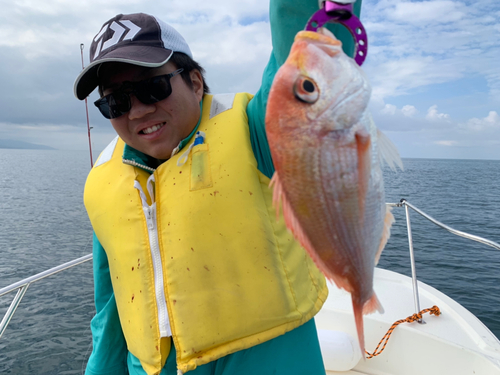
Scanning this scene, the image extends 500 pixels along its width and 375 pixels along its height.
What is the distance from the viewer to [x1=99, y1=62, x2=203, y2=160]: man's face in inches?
67.6

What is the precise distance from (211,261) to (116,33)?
1.27 metres

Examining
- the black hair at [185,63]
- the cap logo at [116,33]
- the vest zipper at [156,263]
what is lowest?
the vest zipper at [156,263]

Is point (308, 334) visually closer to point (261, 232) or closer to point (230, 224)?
point (261, 232)

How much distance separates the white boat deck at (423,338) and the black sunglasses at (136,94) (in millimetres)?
3470

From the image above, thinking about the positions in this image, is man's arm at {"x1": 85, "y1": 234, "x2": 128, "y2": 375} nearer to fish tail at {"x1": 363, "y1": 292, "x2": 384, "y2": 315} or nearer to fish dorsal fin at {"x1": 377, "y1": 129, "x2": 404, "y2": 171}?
fish tail at {"x1": 363, "y1": 292, "x2": 384, "y2": 315}

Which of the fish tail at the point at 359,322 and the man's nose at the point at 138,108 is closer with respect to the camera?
the fish tail at the point at 359,322

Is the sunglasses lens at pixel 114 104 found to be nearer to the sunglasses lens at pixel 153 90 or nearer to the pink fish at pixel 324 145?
the sunglasses lens at pixel 153 90

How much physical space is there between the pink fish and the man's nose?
0.89m

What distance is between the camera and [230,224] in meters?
1.68

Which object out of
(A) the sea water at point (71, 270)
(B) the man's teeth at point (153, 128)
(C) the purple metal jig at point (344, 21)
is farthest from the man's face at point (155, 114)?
(A) the sea water at point (71, 270)

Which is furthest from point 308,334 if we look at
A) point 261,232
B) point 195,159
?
point 195,159

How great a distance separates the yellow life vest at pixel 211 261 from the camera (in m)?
1.67

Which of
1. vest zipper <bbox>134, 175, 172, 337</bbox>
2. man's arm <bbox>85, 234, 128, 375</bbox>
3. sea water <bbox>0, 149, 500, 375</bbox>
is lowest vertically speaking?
sea water <bbox>0, 149, 500, 375</bbox>

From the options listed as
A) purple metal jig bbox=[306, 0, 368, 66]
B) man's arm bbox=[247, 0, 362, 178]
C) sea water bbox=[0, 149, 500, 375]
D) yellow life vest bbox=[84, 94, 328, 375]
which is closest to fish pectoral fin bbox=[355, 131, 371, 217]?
purple metal jig bbox=[306, 0, 368, 66]
